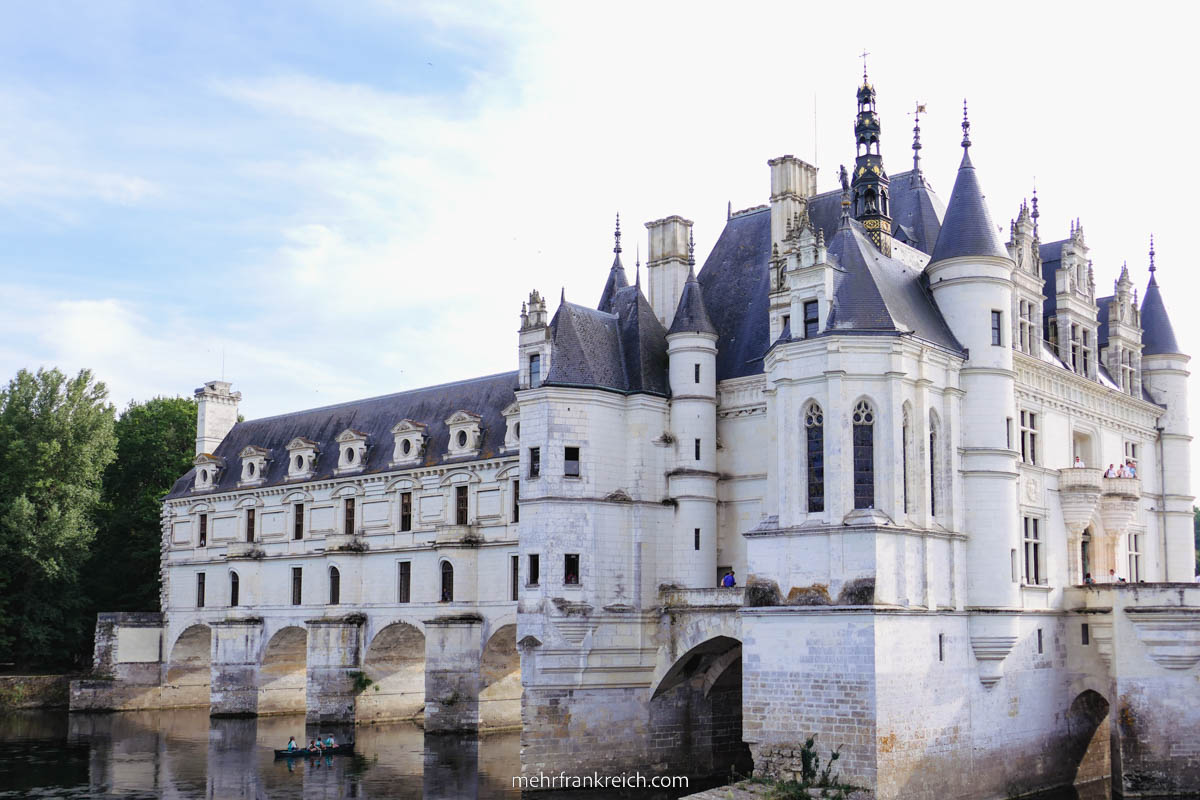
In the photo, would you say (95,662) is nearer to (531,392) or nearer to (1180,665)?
(531,392)

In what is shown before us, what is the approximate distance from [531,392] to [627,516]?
14.7 feet

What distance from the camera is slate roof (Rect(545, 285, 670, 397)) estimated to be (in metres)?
33.8

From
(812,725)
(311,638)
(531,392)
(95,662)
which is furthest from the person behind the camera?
(95,662)

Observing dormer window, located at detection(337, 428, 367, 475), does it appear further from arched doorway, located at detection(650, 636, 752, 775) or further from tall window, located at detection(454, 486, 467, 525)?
arched doorway, located at detection(650, 636, 752, 775)

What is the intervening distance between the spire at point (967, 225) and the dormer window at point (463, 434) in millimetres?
19829

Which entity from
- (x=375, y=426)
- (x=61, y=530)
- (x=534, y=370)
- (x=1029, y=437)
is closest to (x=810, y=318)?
(x=1029, y=437)

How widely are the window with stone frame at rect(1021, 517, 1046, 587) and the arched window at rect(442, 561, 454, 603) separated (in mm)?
20963

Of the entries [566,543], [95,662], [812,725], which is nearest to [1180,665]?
[812,725]

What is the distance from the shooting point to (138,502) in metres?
67.4

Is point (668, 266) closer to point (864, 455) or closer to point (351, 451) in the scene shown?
point (864, 455)

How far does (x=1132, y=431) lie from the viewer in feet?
130

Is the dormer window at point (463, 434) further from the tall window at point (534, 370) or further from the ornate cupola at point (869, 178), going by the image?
the ornate cupola at point (869, 178)

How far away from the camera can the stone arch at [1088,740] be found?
33344 mm

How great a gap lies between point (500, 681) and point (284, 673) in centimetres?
1316
